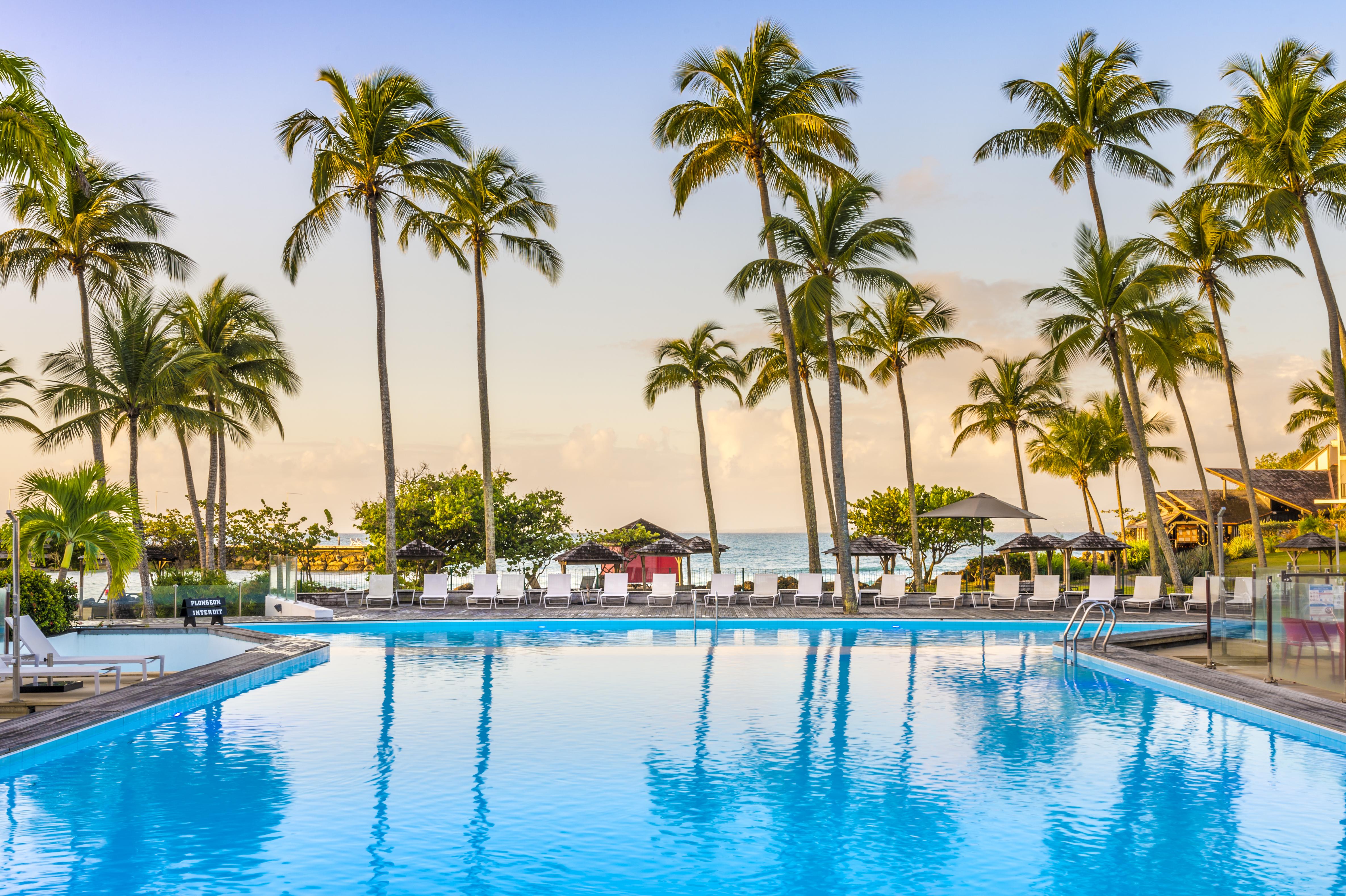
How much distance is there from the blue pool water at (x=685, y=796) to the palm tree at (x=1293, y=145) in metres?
10.8

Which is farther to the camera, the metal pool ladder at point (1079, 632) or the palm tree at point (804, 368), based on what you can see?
the palm tree at point (804, 368)

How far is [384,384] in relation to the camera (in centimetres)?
2259

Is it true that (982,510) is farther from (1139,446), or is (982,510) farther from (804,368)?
(804,368)

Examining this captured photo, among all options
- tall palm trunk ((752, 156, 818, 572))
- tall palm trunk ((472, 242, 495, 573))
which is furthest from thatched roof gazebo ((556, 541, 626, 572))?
tall palm trunk ((752, 156, 818, 572))

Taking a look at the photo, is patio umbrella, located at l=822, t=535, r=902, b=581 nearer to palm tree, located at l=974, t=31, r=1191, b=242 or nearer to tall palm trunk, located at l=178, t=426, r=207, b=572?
palm tree, located at l=974, t=31, r=1191, b=242

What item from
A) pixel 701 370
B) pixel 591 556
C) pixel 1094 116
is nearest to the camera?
pixel 1094 116

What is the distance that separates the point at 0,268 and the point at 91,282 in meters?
1.73

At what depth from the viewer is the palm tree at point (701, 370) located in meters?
28.4

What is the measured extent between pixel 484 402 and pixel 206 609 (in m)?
8.02

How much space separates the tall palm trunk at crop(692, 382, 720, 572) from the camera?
2855 centimetres

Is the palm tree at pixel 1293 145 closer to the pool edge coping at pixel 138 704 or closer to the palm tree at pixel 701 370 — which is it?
the palm tree at pixel 701 370

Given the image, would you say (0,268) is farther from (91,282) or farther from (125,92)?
Result: (125,92)

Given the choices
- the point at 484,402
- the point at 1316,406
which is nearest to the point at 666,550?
the point at 484,402

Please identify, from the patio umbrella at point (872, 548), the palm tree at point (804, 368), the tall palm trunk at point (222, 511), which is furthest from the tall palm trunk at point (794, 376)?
the tall palm trunk at point (222, 511)
